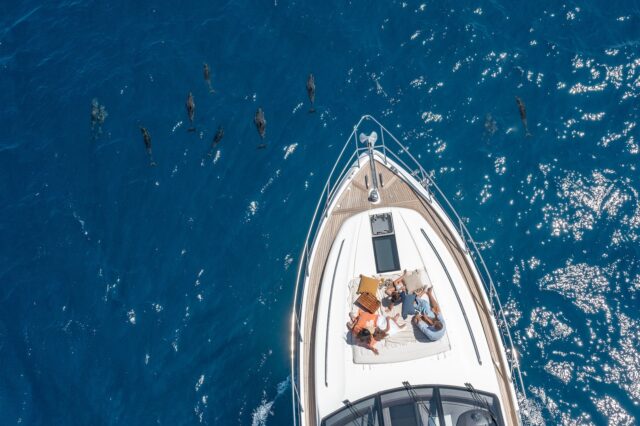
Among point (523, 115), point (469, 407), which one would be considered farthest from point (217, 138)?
point (469, 407)

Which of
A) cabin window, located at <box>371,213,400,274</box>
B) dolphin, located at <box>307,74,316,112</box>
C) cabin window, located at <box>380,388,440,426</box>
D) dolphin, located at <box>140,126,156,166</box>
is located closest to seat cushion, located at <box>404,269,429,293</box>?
cabin window, located at <box>371,213,400,274</box>

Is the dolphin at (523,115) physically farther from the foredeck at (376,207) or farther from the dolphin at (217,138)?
the dolphin at (217,138)

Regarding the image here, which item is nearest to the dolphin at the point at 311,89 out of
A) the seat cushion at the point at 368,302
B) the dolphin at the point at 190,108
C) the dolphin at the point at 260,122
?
the dolphin at the point at 260,122

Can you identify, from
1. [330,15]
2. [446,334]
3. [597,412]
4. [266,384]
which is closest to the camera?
[446,334]

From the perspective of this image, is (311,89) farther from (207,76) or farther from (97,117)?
(97,117)

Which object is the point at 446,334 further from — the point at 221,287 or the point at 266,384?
the point at 221,287

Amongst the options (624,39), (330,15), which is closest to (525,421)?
Answer: (624,39)

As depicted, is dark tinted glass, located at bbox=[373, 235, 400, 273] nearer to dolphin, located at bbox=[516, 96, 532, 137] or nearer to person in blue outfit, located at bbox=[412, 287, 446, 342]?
person in blue outfit, located at bbox=[412, 287, 446, 342]

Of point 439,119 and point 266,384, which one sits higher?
point 439,119
